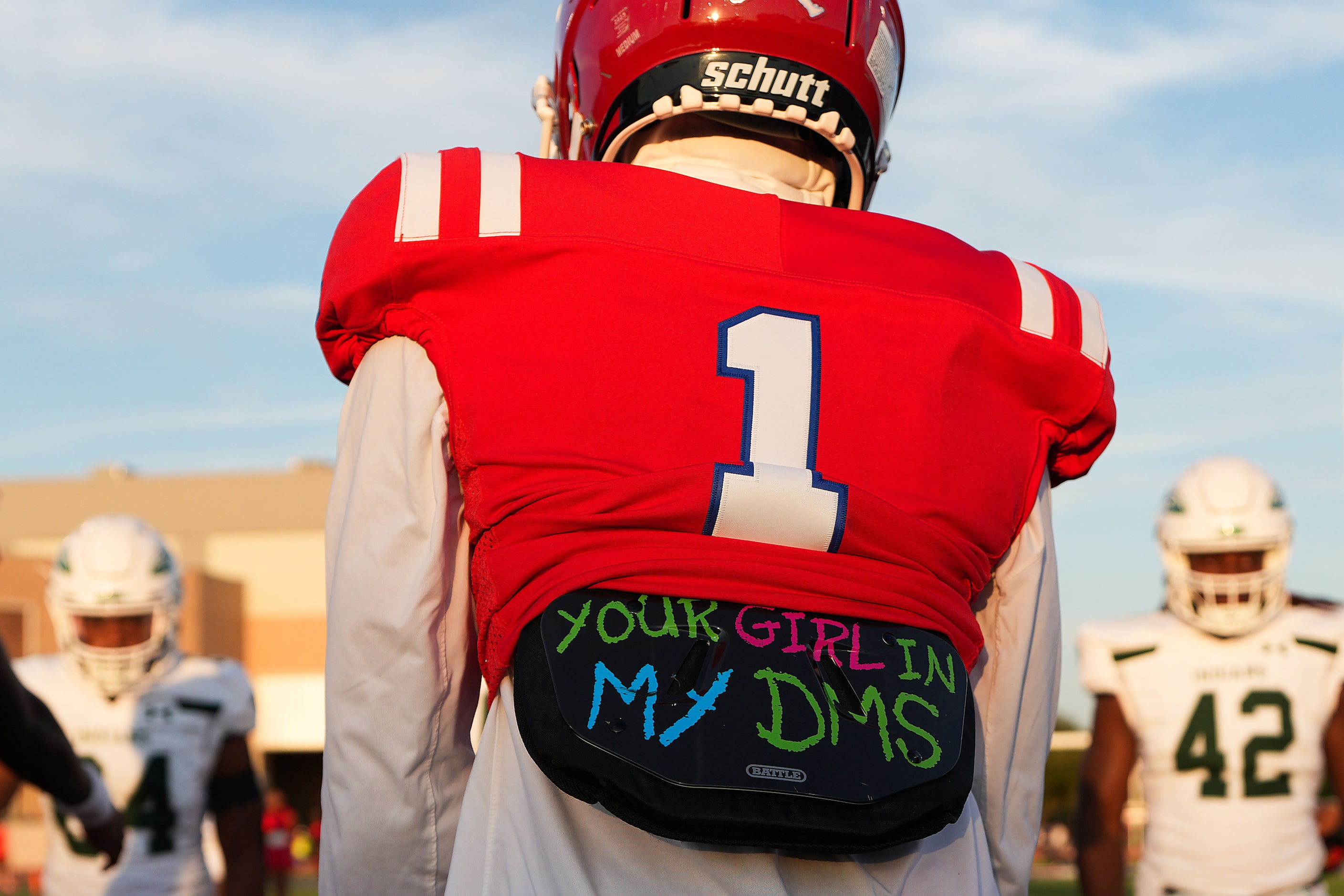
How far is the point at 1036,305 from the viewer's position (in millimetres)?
1947

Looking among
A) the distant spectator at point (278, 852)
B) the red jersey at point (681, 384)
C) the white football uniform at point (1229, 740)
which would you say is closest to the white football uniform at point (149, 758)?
the distant spectator at point (278, 852)

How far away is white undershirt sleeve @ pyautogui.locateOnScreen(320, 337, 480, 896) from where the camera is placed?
168cm

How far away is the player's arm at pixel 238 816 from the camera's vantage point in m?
5.50

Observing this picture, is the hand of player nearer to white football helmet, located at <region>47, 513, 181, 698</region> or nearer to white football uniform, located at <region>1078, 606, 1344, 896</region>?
white football helmet, located at <region>47, 513, 181, 698</region>

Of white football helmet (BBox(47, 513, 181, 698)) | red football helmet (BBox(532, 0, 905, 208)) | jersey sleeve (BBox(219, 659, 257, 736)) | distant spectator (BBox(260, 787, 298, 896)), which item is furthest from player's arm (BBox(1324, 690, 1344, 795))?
distant spectator (BBox(260, 787, 298, 896))

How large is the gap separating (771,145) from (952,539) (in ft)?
2.23

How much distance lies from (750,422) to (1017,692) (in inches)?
24.2

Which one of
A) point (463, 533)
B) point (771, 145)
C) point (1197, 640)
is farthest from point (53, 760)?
point (1197, 640)

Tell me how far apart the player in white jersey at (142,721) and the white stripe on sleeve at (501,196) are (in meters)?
4.46

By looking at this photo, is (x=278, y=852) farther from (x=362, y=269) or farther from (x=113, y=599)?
(x=362, y=269)

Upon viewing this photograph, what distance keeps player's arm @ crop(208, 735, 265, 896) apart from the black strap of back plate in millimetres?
4420

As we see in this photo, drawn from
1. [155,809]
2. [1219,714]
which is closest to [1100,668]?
[1219,714]

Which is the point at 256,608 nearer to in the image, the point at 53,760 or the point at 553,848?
the point at 53,760

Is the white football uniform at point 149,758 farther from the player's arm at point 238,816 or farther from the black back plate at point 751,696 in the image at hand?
the black back plate at point 751,696
